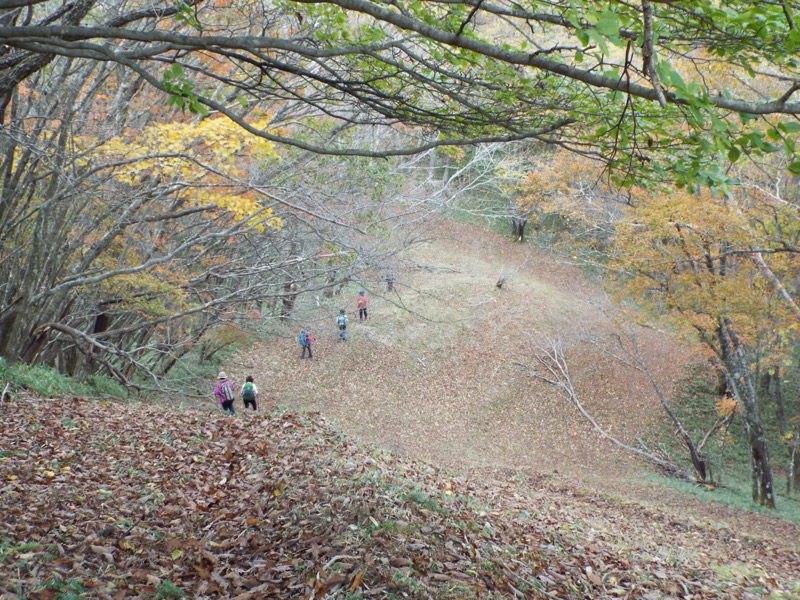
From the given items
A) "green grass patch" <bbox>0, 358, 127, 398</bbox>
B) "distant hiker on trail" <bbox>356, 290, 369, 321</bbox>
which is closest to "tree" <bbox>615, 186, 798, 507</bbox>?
"distant hiker on trail" <bbox>356, 290, 369, 321</bbox>

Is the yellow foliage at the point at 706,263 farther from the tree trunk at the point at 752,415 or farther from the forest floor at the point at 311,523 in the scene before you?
the forest floor at the point at 311,523

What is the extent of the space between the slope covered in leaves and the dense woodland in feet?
8.63

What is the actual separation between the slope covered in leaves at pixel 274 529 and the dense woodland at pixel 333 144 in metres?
2.63

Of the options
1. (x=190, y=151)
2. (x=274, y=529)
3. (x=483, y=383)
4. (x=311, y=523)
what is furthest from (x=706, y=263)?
(x=274, y=529)

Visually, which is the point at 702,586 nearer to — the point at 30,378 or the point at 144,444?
the point at 144,444

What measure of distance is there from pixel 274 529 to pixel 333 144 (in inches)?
305

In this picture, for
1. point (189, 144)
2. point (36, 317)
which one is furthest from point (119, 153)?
point (36, 317)

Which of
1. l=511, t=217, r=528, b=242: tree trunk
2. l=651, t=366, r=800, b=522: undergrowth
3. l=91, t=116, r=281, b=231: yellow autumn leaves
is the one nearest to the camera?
l=91, t=116, r=281, b=231: yellow autumn leaves

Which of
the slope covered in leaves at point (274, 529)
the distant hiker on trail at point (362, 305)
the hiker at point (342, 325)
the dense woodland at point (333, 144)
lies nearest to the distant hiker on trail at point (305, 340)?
the hiker at point (342, 325)

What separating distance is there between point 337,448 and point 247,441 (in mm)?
1070

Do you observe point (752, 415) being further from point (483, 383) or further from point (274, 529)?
point (274, 529)

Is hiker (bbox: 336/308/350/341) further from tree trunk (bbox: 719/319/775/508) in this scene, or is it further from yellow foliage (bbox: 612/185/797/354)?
tree trunk (bbox: 719/319/775/508)

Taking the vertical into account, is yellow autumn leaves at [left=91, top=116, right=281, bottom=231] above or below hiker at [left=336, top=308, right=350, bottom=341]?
above

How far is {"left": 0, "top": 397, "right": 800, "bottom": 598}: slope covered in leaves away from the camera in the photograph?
409cm
